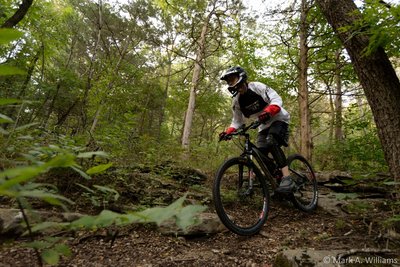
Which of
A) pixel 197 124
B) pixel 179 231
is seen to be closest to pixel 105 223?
pixel 179 231

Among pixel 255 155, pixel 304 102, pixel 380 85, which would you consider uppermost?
pixel 304 102

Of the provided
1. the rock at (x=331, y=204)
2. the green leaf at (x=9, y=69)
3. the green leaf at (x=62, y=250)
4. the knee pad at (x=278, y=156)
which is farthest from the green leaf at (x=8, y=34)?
the rock at (x=331, y=204)

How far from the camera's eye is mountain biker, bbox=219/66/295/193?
3955 millimetres

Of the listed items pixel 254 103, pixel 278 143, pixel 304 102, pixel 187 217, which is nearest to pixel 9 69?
pixel 187 217

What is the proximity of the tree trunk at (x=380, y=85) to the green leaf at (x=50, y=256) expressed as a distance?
358 centimetres

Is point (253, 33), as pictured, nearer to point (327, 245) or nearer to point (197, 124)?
point (327, 245)

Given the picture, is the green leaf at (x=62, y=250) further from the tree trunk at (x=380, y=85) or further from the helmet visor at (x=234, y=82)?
the tree trunk at (x=380, y=85)

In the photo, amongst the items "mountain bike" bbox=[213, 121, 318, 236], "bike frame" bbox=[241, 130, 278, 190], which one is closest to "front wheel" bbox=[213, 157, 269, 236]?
"mountain bike" bbox=[213, 121, 318, 236]

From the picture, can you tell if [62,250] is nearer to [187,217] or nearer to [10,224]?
[187,217]

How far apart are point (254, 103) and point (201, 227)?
1.98 m

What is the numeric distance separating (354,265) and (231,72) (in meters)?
2.67

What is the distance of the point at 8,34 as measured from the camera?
0.66 meters

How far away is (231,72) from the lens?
12.7ft

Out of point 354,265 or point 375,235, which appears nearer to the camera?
point 354,265
